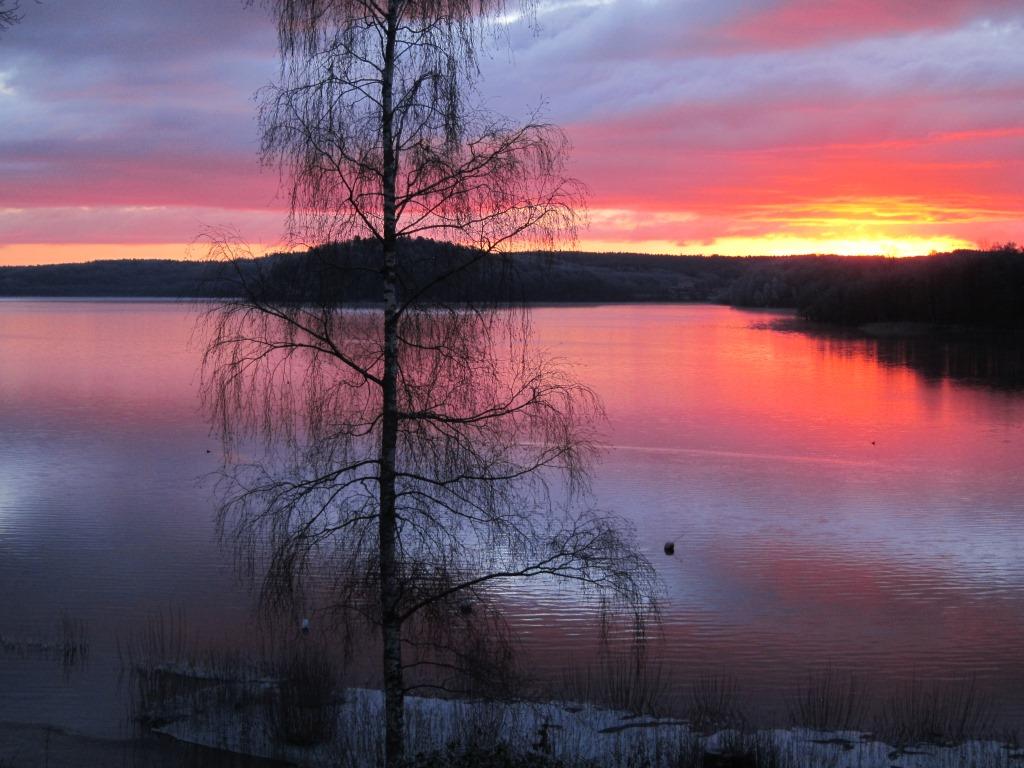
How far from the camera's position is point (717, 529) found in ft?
60.8

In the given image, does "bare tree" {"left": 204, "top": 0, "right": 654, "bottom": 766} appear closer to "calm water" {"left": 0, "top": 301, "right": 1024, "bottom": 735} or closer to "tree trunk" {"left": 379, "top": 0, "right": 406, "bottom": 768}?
"tree trunk" {"left": 379, "top": 0, "right": 406, "bottom": 768}

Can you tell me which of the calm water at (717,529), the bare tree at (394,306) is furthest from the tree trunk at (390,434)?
the calm water at (717,529)

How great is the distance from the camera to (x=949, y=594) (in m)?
15.0

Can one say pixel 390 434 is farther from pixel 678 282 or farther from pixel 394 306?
pixel 678 282

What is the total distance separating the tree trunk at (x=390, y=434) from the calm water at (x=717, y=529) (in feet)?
12.4

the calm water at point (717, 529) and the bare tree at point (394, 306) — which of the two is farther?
the calm water at point (717, 529)

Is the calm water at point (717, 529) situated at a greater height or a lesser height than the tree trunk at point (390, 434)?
lesser

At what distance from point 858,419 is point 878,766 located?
25192 millimetres

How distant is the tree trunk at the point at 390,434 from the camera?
25.4ft

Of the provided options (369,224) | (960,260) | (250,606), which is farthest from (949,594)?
(960,260)

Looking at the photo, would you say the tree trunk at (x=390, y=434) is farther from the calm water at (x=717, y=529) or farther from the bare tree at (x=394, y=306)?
the calm water at (x=717, y=529)

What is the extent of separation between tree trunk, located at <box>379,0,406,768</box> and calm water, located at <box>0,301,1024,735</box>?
3.77m

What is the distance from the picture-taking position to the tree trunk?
7.75m

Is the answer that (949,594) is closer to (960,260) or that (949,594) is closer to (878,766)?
(878,766)
